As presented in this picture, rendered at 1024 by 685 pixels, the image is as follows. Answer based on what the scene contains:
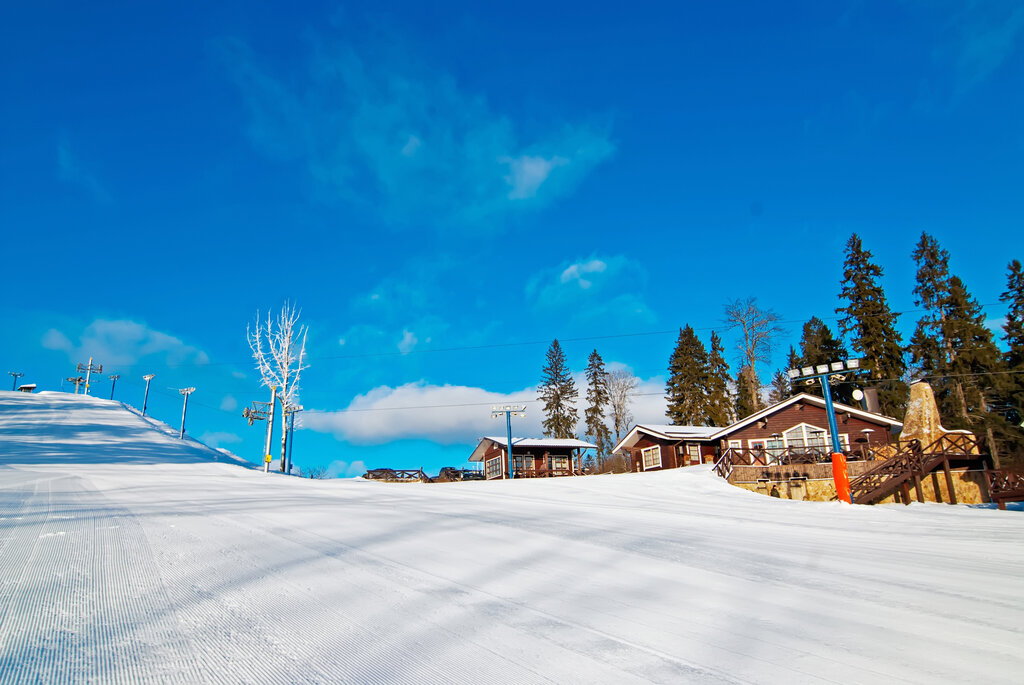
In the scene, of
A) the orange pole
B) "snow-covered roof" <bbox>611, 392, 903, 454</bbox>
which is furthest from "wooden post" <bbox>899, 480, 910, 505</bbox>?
the orange pole

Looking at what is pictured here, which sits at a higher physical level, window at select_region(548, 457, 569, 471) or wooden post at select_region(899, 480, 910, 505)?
window at select_region(548, 457, 569, 471)

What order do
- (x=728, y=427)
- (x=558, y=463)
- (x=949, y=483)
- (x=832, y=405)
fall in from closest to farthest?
1. (x=832, y=405)
2. (x=949, y=483)
3. (x=728, y=427)
4. (x=558, y=463)

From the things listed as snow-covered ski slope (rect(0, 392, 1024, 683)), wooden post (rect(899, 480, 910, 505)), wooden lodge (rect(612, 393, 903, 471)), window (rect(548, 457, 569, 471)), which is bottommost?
wooden post (rect(899, 480, 910, 505))

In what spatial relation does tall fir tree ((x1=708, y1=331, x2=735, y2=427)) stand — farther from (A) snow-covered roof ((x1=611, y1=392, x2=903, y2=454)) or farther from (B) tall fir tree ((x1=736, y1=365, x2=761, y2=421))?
(A) snow-covered roof ((x1=611, y1=392, x2=903, y2=454))

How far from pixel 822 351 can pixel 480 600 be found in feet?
177

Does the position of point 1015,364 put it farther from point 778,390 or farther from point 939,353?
point 778,390

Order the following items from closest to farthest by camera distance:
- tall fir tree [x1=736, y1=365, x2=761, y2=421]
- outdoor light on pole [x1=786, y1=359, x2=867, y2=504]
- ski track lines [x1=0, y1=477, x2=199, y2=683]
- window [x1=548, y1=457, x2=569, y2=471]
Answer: ski track lines [x1=0, y1=477, x2=199, y2=683], outdoor light on pole [x1=786, y1=359, x2=867, y2=504], tall fir tree [x1=736, y1=365, x2=761, y2=421], window [x1=548, y1=457, x2=569, y2=471]

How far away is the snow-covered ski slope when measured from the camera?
2.64m

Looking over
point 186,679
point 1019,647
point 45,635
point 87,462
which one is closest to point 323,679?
point 186,679

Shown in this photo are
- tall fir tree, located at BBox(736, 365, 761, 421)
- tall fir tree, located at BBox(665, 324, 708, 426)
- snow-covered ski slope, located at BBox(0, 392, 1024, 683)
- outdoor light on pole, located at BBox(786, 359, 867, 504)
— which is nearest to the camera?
snow-covered ski slope, located at BBox(0, 392, 1024, 683)

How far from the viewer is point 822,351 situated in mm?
49156

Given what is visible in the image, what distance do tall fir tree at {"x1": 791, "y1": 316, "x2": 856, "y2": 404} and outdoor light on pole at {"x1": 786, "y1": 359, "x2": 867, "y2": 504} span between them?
23429 millimetres

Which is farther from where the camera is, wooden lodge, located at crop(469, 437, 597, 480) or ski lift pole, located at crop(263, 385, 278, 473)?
wooden lodge, located at crop(469, 437, 597, 480)

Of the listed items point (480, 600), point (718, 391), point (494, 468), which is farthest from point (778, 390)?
point (480, 600)
